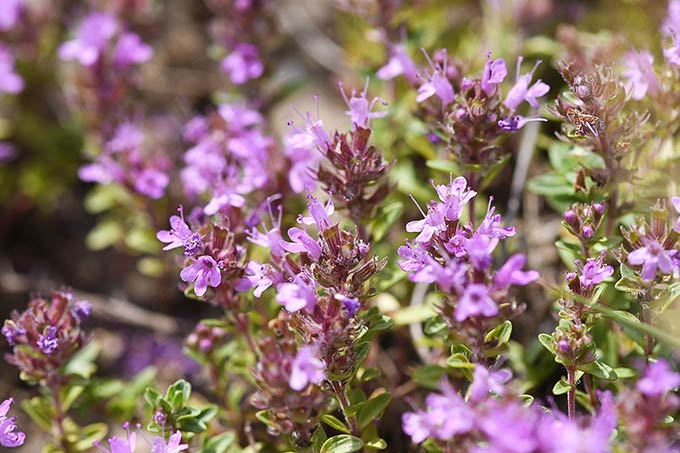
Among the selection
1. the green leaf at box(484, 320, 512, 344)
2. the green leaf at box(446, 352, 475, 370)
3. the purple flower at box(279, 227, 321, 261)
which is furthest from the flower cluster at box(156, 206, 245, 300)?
the green leaf at box(484, 320, 512, 344)

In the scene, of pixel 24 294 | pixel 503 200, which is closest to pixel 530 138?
pixel 503 200

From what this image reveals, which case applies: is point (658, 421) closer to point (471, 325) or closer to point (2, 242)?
point (471, 325)

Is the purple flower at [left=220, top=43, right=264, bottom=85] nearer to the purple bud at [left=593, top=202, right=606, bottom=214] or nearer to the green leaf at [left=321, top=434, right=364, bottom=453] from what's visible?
the purple bud at [left=593, top=202, right=606, bottom=214]

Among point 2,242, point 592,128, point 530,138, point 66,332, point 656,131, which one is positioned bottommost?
point 2,242

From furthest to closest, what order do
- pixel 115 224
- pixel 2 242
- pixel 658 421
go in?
pixel 2 242 → pixel 115 224 → pixel 658 421

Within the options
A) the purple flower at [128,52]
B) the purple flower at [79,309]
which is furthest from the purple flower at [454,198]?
the purple flower at [128,52]

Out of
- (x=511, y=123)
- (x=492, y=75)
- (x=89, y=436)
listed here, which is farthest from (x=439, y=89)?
(x=89, y=436)

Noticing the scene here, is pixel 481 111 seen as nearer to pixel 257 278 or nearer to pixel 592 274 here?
pixel 592 274
